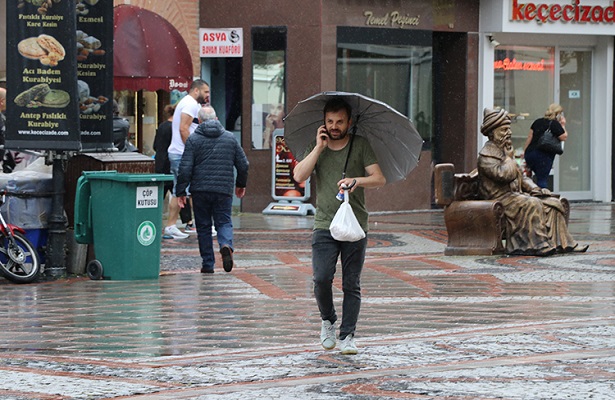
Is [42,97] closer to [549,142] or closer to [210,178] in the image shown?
[210,178]

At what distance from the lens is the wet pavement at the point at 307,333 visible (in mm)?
7422

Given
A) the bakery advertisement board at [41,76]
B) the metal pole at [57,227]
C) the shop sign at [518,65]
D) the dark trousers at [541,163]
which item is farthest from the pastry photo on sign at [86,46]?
the shop sign at [518,65]

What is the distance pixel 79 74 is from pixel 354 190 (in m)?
6.13

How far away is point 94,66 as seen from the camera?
1402cm

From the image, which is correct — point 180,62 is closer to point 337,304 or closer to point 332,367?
point 337,304

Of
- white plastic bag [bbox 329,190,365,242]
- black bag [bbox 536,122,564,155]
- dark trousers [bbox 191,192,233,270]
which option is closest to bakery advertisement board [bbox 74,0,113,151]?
dark trousers [bbox 191,192,233,270]

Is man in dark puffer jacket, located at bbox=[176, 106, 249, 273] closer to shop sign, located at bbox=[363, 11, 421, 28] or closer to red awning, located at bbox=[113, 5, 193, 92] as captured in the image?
red awning, located at bbox=[113, 5, 193, 92]

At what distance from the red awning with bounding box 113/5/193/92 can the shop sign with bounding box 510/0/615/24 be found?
6.20m

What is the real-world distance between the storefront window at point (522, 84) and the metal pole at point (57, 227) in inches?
506

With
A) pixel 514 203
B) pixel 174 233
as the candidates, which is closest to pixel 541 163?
pixel 174 233

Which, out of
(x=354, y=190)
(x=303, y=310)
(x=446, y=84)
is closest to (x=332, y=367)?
(x=354, y=190)

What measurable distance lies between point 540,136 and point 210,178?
9794 mm

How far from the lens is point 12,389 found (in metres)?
7.37

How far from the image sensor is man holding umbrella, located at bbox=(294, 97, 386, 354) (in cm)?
853
